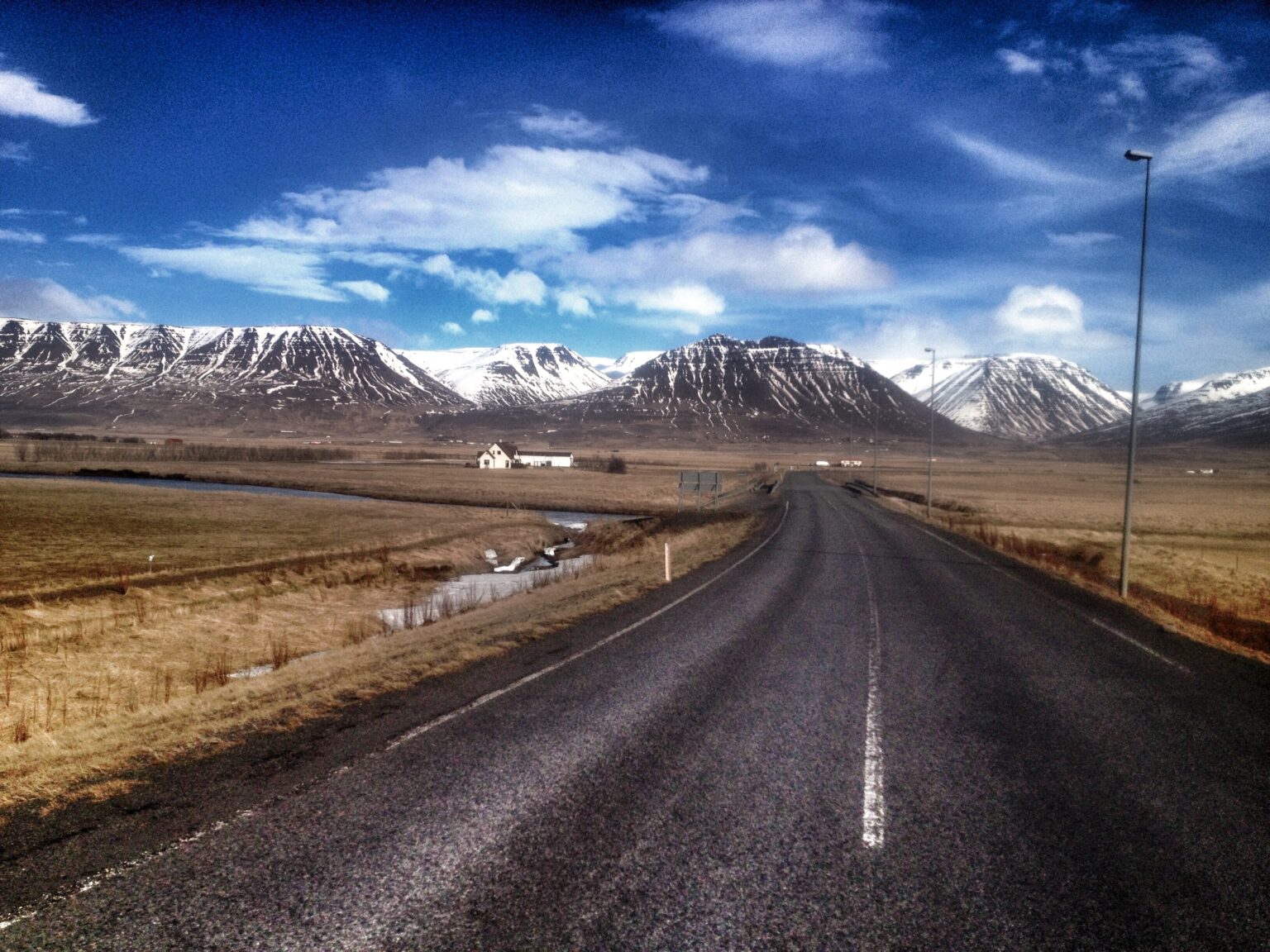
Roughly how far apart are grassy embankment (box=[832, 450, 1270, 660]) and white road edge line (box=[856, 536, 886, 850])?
27.5 ft

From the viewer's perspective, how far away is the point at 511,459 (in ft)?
403

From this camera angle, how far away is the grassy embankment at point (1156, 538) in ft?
65.0

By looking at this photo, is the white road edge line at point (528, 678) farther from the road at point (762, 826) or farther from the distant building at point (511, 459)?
the distant building at point (511, 459)

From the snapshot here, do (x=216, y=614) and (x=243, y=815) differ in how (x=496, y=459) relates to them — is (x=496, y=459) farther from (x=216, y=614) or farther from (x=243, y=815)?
(x=243, y=815)

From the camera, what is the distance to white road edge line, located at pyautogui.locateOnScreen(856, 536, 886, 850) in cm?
597

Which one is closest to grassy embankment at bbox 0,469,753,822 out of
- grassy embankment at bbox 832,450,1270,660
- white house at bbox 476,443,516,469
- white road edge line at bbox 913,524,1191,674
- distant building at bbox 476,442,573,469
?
white road edge line at bbox 913,524,1191,674

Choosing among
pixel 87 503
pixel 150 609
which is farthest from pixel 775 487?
pixel 150 609

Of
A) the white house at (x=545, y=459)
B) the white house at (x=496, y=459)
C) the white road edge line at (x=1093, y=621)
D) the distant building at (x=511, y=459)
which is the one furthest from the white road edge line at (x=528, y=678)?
the white house at (x=545, y=459)

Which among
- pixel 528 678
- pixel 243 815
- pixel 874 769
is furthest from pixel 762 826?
pixel 528 678

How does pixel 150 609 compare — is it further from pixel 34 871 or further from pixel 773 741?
pixel 773 741

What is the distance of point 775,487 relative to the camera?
79.6 meters

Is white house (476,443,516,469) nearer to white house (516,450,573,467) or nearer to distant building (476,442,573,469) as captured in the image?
distant building (476,442,573,469)

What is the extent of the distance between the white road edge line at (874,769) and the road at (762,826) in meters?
0.03

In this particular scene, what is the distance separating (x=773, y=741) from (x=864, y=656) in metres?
4.60
